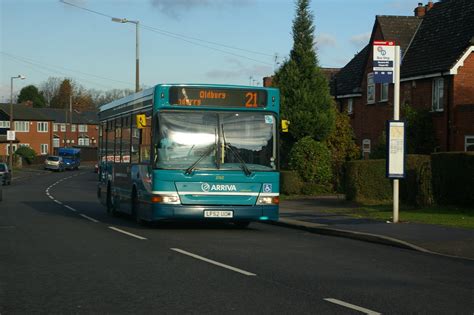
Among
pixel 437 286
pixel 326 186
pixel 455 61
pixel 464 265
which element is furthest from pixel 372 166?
pixel 437 286

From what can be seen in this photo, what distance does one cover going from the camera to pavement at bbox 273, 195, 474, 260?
1447 cm

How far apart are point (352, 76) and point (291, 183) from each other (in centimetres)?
1508

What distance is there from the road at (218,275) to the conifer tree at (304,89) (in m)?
19.6

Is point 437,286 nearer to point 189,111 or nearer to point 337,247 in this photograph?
point 337,247

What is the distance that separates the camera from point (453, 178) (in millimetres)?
23047

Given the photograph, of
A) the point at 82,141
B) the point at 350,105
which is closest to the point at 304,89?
→ the point at 350,105

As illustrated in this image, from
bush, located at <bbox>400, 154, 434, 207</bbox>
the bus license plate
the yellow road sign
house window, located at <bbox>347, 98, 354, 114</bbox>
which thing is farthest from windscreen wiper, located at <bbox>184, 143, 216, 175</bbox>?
house window, located at <bbox>347, 98, 354, 114</bbox>

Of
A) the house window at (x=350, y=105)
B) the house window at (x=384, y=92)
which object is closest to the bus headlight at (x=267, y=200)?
the house window at (x=384, y=92)

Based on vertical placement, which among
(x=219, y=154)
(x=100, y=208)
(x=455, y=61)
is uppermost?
(x=455, y=61)

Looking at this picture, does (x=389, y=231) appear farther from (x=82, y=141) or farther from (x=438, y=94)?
(x=82, y=141)

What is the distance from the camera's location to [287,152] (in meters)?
38.0

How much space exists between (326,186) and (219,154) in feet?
61.9

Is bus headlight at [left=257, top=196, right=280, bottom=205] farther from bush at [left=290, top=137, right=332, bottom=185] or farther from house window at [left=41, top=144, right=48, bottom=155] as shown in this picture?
house window at [left=41, top=144, right=48, bottom=155]

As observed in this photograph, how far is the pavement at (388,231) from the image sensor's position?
1448cm
